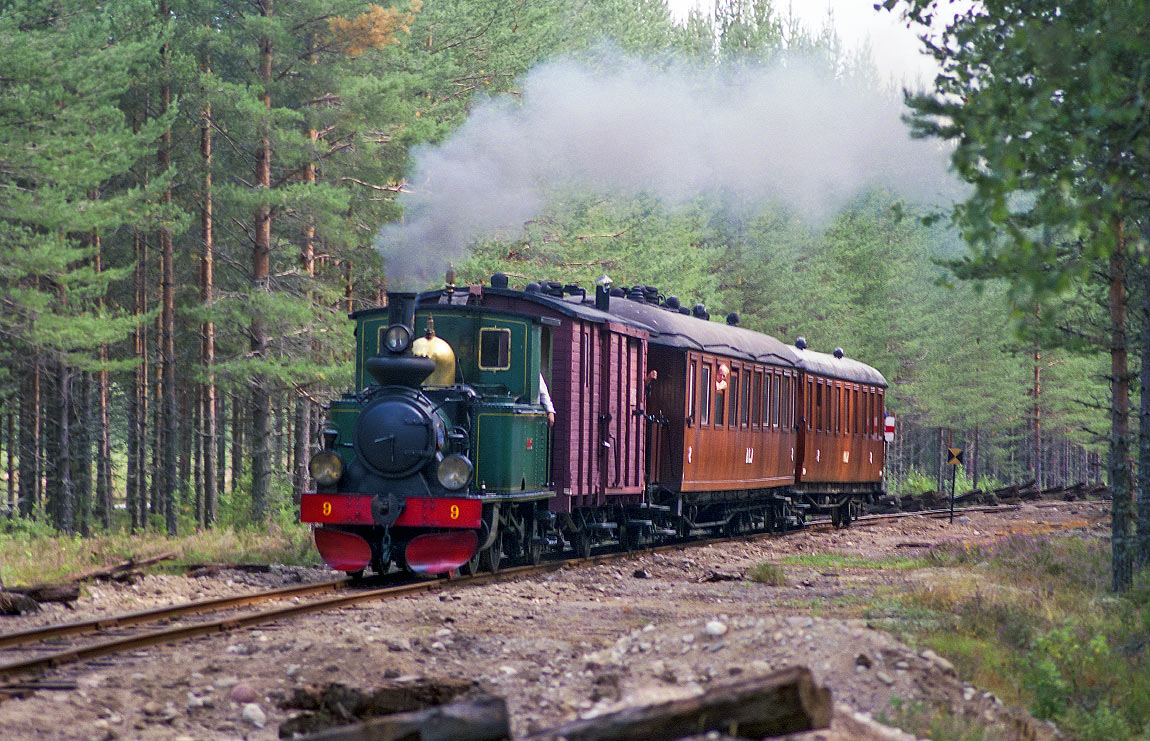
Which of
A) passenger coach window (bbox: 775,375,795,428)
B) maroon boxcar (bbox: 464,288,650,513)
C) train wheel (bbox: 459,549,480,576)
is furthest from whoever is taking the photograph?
passenger coach window (bbox: 775,375,795,428)

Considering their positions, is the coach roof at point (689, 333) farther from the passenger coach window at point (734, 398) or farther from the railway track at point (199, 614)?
the railway track at point (199, 614)

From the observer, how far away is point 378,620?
10758 mm

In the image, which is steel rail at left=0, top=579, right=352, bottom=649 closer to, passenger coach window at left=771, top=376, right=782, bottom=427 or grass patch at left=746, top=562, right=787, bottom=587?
grass patch at left=746, top=562, right=787, bottom=587

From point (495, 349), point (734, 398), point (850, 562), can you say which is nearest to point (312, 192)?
point (734, 398)

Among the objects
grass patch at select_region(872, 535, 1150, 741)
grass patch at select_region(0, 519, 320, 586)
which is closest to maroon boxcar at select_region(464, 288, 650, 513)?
grass patch at select_region(0, 519, 320, 586)

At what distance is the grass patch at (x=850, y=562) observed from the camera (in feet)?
57.9

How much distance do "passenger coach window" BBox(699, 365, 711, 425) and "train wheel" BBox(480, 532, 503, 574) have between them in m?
5.11

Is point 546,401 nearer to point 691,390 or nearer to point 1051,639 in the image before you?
point 691,390

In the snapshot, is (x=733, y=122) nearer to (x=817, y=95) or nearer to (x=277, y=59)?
(x=817, y=95)

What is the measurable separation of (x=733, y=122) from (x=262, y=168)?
11.2m

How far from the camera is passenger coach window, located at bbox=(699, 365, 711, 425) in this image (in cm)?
1892

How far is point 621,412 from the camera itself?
54.8ft

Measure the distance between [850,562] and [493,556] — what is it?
6.26 meters

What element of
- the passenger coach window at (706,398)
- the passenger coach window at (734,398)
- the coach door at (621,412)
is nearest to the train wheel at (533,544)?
the coach door at (621,412)
